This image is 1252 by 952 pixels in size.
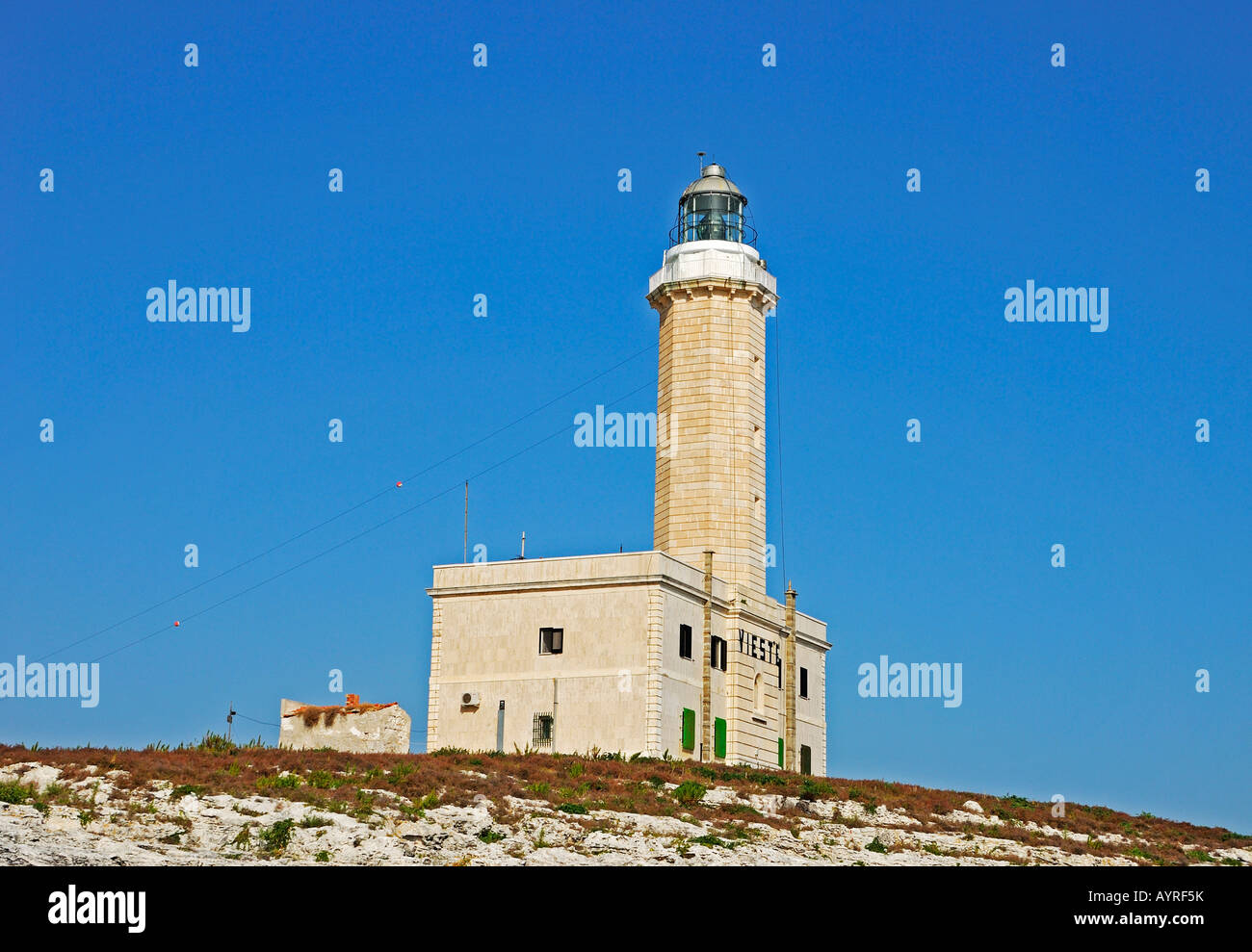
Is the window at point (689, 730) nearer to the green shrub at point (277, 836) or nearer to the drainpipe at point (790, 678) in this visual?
the drainpipe at point (790, 678)

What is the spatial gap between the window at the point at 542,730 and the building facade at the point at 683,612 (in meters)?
0.04

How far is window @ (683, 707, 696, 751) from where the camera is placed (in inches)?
1709

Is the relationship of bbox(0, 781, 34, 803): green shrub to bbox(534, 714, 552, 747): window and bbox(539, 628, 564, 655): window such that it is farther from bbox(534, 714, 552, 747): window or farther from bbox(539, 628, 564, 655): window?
bbox(539, 628, 564, 655): window

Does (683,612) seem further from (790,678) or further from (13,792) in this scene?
(13,792)

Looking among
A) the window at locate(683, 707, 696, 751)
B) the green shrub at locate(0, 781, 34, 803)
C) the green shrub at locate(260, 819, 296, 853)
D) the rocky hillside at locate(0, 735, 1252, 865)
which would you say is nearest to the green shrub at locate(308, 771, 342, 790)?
the rocky hillside at locate(0, 735, 1252, 865)

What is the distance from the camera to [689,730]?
143 ft

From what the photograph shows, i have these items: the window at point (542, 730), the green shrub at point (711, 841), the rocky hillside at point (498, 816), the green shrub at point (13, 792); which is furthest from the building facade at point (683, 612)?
the green shrub at point (13, 792)

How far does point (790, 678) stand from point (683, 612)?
743 cm

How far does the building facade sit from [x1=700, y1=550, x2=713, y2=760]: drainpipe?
2.2 inches

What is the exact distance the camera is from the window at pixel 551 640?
43375 mm

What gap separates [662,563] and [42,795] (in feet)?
63.0


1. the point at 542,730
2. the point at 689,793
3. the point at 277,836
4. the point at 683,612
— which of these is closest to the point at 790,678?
the point at 683,612

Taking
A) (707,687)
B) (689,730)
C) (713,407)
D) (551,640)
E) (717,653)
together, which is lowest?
(689,730)
